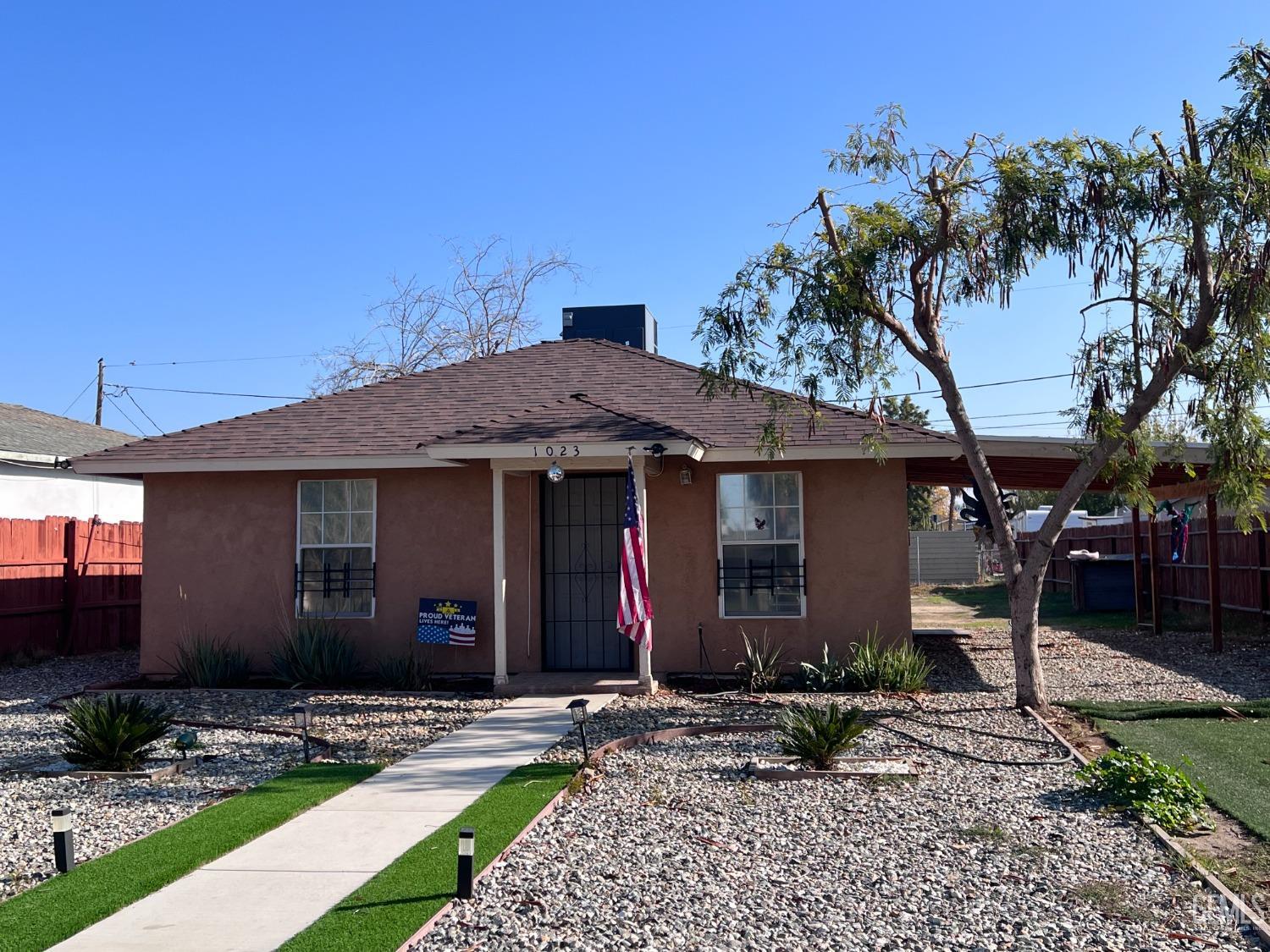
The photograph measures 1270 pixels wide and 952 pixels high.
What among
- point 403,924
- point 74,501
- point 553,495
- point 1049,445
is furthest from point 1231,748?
point 74,501

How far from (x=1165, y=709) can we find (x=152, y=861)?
851 centimetres

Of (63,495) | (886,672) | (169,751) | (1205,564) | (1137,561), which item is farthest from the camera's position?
(63,495)

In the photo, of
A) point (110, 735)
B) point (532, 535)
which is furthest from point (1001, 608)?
point (110, 735)

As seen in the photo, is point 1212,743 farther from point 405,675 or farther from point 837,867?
point 405,675

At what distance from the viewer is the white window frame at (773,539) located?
41.4ft

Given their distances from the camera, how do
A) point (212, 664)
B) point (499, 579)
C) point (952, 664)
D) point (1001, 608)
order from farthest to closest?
point (1001, 608)
point (952, 664)
point (212, 664)
point (499, 579)

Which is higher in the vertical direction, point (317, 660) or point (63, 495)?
point (63, 495)

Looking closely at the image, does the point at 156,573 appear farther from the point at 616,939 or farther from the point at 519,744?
the point at 616,939

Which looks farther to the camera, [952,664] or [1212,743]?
[952,664]

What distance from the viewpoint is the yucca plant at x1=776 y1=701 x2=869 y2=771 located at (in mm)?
7902

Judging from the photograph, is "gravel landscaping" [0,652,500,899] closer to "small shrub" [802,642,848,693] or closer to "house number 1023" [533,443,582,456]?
"house number 1023" [533,443,582,456]

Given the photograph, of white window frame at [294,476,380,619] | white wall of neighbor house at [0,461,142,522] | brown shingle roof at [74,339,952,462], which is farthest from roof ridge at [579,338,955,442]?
white wall of neighbor house at [0,461,142,522]

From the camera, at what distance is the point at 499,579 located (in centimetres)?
1173

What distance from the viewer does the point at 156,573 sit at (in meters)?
13.4
